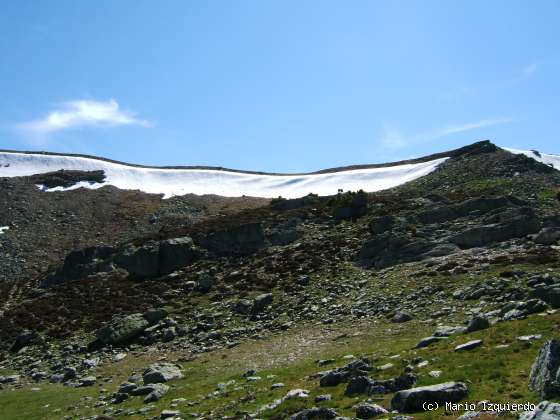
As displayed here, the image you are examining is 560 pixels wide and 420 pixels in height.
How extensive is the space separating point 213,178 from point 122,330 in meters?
67.4

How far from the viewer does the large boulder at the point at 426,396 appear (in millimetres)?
13211

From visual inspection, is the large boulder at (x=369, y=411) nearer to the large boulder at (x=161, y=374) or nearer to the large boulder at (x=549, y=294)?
the large boulder at (x=549, y=294)

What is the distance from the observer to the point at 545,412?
10.2 meters

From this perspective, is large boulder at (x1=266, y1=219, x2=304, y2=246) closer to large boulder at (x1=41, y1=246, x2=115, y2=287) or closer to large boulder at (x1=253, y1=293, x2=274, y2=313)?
large boulder at (x1=253, y1=293, x2=274, y2=313)

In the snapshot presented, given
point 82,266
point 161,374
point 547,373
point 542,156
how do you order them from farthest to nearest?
point 542,156 → point 82,266 → point 161,374 → point 547,373

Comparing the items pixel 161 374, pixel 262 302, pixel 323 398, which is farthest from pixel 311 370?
pixel 262 302

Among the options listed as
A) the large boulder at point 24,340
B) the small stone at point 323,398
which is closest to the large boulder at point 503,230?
the small stone at point 323,398

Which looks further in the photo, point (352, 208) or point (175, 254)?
point (352, 208)

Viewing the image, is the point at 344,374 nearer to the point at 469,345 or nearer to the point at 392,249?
the point at 469,345

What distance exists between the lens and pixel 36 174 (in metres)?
95.2

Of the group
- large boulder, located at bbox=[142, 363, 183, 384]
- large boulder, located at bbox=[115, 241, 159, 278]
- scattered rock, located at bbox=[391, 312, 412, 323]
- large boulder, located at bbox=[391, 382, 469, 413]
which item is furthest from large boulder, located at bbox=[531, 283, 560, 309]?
large boulder, located at bbox=[115, 241, 159, 278]

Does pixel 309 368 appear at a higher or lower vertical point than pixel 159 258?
lower

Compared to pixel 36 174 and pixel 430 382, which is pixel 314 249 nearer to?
pixel 430 382

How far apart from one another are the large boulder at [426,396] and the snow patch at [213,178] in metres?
67.0
